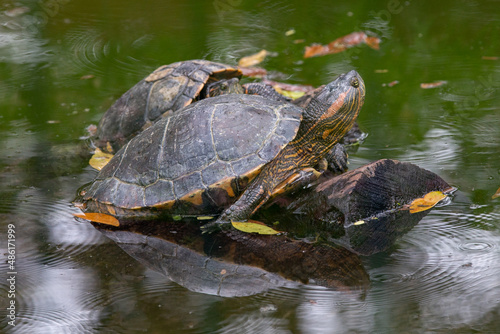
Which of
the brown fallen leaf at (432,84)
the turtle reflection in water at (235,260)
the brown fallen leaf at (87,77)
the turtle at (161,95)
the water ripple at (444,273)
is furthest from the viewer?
the brown fallen leaf at (87,77)

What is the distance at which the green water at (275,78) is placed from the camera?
3.02 metres

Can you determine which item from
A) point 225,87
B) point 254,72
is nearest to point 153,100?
point 225,87

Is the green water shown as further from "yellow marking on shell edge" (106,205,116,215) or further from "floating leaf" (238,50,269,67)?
"yellow marking on shell edge" (106,205,116,215)

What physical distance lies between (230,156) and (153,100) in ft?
6.11

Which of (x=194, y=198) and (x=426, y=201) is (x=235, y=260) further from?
(x=426, y=201)

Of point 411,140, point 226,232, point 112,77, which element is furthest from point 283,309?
point 112,77

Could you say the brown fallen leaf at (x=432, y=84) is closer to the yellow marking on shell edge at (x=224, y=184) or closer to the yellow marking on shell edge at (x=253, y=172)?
the yellow marking on shell edge at (x=253, y=172)

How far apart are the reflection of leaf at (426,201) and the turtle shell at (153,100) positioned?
261 cm

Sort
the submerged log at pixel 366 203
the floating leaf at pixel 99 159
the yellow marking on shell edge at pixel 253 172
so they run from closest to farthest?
the submerged log at pixel 366 203
the yellow marking on shell edge at pixel 253 172
the floating leaf at pixel 99 159

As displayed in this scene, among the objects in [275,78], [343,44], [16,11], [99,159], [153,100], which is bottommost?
[99,159]

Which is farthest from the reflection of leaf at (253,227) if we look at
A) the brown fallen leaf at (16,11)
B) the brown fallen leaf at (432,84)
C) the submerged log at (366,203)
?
the brown fallen leaf at (16,11)

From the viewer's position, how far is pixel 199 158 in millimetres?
4098

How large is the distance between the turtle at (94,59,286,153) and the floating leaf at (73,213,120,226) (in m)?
1.38

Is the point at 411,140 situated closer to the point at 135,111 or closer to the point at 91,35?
the point at 135,111
